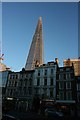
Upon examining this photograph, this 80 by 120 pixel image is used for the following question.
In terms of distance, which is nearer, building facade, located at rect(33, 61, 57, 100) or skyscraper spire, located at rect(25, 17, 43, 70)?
building facade, located at rect(33, 61, 57, 100)

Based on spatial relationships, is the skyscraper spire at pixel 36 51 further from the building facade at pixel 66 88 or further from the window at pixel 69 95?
the window at pixel 69 95

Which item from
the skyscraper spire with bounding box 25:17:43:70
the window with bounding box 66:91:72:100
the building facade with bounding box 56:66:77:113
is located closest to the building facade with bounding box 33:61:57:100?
the building facade with bounding box 56:66:77:113

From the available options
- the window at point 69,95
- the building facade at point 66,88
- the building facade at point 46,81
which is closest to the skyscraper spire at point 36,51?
the building facade at point 46,81

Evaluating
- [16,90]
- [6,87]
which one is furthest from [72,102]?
[6,87]

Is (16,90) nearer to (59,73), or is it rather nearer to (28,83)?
(28,83)

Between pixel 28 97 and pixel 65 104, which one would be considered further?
pixel 28 97

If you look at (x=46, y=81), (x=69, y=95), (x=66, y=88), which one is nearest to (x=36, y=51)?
(x=46, y=81)

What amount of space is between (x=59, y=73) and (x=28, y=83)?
7.42 m

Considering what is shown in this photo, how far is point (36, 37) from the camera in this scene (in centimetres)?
11775

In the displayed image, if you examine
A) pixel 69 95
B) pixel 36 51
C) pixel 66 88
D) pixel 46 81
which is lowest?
pixel 69 95

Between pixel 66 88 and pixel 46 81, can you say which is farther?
pixel 46 81

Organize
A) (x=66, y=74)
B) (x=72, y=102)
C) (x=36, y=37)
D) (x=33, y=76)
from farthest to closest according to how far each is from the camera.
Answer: (x=36, y=37) → (x=33, y=76) → (x=66, y=74) → (x=72, y=102)

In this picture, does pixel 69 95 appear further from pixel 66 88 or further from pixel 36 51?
pixel 36 51

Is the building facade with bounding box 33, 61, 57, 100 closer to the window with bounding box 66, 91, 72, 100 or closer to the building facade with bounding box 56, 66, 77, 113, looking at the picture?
the building facade with bounding box 56, 66, 77, 113
